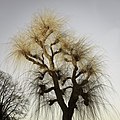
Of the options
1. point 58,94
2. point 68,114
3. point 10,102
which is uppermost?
point 10,102

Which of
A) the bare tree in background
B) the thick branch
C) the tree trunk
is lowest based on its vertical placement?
the tree trunk

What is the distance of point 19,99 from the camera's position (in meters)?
24.6

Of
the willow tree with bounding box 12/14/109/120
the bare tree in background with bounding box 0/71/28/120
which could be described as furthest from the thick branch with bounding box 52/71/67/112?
the bare tree in background with bounding box 0/71/28/120

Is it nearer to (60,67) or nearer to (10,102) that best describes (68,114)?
(60,67)

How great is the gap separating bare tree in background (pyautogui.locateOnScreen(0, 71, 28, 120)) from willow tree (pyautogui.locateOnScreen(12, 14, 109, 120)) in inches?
404

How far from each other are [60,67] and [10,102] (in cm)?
1221

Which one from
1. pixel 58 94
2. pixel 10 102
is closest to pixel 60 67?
pixel 58 94

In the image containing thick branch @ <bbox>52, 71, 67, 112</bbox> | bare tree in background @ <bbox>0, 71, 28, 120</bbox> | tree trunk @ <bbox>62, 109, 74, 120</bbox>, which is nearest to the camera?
tree trunk @ <bbox>62, 109, 74, 120</bbox>

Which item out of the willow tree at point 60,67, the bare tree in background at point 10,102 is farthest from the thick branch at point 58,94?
the bare tree in background at point 10,102

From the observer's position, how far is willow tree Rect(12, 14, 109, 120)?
13156mm

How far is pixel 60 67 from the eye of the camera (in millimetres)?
13750

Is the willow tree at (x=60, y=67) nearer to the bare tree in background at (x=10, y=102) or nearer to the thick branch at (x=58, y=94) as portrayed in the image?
the thick branch at (x=58, y=94)

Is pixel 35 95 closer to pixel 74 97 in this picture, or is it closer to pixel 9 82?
pixel 74 97

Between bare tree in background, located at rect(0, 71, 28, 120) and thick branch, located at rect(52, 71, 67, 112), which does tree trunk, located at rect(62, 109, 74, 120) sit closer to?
thick branch, located at rect(52, 71, 67, 112)
